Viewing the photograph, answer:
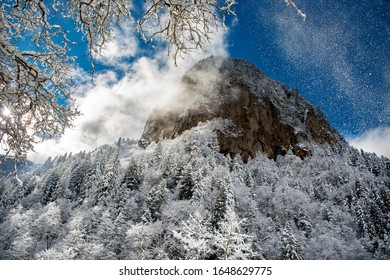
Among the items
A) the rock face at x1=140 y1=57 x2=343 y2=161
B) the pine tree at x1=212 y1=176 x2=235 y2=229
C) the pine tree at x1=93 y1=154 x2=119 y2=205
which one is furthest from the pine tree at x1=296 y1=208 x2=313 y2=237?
the rock face at x1=140 y1=57 x2=343 y2=161

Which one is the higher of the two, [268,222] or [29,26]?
[268,222]

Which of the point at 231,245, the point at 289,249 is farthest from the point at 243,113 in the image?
the point at 231,245

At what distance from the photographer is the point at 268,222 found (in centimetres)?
4091

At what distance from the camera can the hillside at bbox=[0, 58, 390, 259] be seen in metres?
26.5

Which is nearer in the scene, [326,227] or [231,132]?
[326,227]

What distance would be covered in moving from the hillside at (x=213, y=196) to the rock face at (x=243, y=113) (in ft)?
1.84

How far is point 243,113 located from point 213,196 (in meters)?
75.6

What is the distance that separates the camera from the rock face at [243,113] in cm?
10062

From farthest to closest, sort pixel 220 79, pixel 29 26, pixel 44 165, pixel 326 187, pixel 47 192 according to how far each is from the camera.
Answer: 1. pixel 44 165
2. pixel 220 79
3. pixel 326 187
4. pixel 47 192
5. pixel 29 26

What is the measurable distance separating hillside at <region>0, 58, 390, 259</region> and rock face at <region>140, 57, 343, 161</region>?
56cm

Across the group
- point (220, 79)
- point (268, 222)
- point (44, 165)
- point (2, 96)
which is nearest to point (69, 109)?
point (2, 96)

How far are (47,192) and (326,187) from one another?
60.2 meters

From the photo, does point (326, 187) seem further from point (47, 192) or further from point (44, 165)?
point (44, 165)

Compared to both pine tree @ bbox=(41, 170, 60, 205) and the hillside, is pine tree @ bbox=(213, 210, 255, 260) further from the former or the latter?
pine tree @ bbox=(41, 170, 60, 205)
